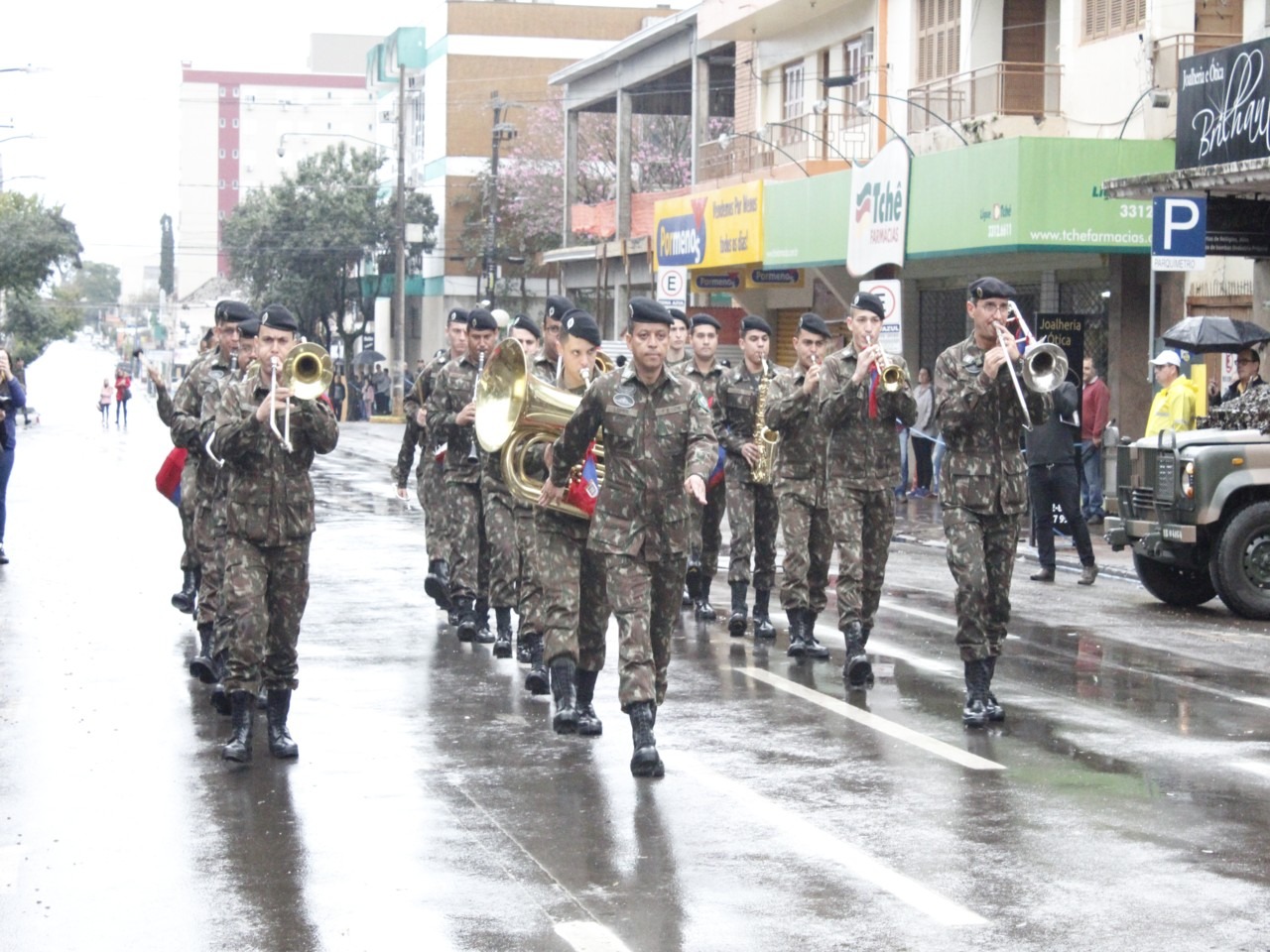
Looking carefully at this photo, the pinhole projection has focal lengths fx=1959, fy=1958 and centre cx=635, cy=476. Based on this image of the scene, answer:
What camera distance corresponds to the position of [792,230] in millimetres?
30359

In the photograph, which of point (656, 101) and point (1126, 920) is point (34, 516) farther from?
point (656, 101)

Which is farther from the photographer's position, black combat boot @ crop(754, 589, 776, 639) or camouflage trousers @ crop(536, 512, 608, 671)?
black combat boot @ crop(754, 589, 776, 639)

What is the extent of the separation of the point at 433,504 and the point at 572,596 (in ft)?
12.6

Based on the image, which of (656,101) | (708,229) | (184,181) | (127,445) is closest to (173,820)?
(708,229)

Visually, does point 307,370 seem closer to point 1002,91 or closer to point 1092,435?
point 1092,435

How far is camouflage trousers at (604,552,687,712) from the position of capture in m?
8.23

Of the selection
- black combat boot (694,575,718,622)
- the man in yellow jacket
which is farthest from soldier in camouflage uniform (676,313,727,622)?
the man in yellow jacket

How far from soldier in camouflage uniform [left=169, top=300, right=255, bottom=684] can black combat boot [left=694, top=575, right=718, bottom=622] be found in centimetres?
354

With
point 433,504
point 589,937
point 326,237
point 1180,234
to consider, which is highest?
point 326,237

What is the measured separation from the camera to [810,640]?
11.4 metres

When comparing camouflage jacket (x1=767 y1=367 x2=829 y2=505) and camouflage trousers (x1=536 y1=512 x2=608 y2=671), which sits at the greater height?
camouflage jacket (x1=767 y1=367 x2=829 y2=505)

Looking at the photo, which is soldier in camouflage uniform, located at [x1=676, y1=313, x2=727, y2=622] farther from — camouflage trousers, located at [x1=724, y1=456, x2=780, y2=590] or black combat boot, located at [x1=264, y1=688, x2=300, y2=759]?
black combat boot, located at [x1=264, y1=688, x2=300, y2=759]

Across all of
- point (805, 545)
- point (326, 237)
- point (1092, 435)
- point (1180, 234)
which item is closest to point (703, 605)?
point (805, 545)

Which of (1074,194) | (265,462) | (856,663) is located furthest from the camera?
(1074,194)
